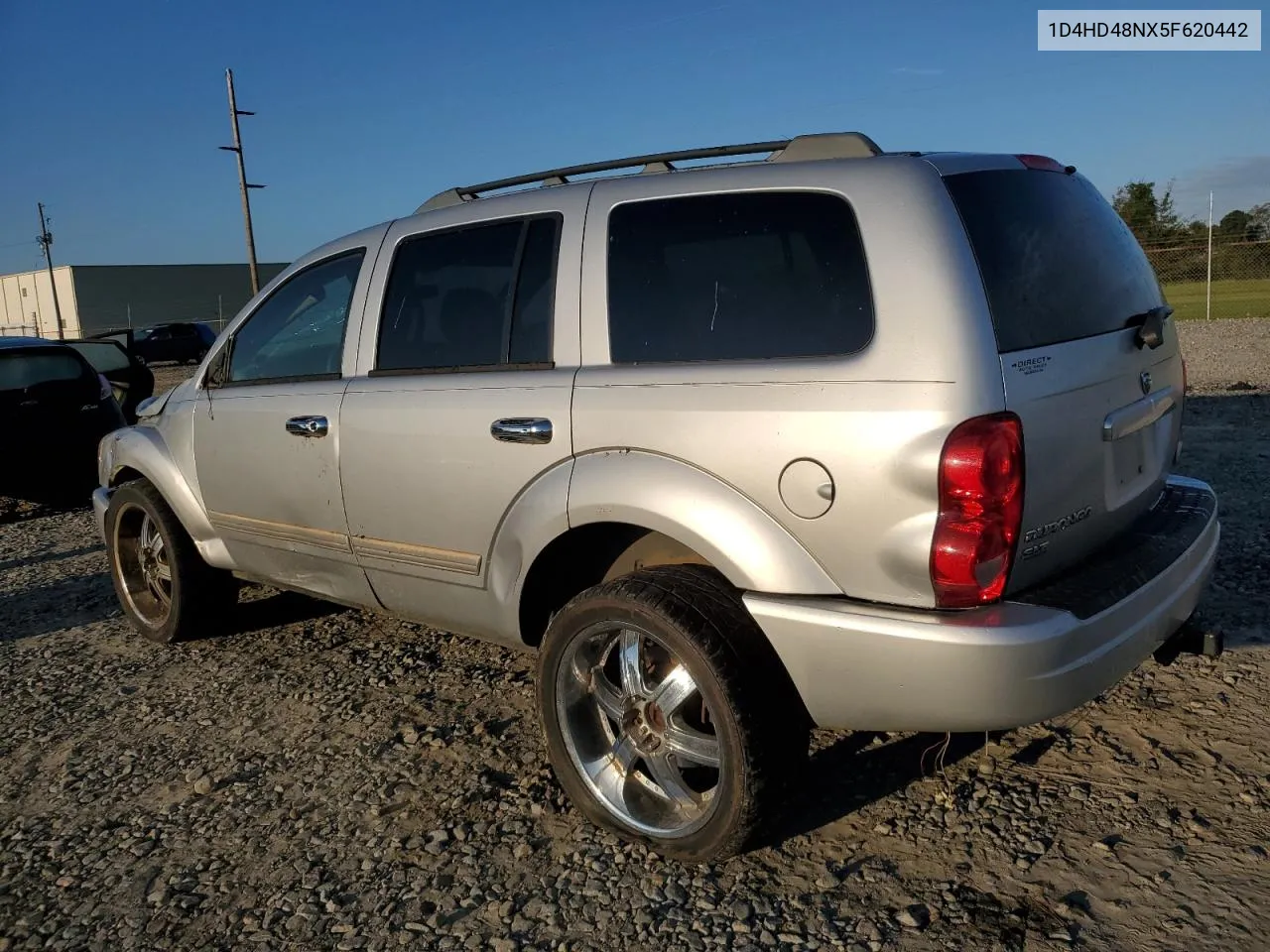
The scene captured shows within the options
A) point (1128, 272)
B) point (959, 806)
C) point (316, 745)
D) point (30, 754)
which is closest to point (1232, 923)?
point (959, 806)

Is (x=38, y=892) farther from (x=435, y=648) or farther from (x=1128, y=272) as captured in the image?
(x=1128, y=272)

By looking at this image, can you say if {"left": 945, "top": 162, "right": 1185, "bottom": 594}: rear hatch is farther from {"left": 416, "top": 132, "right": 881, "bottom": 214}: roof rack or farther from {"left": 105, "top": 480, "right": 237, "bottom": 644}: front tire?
{"left": 105, "top": 480, "right": 237, "bottom": 644}: front tire

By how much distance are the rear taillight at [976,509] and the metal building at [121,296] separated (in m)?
53.3

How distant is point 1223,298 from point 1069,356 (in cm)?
2868

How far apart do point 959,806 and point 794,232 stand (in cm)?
179

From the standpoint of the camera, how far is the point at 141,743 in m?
3.89

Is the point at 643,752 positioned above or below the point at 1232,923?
above

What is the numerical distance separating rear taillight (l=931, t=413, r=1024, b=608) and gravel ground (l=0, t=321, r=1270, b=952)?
2.81 ft

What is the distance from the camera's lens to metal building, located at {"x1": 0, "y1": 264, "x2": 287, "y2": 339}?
52656 mm

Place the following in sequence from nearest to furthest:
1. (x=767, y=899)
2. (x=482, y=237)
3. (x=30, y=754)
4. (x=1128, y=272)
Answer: (x=767, y=899) < (x=1128, y=272) < (x=482, y=237) < (x=30, y=754)

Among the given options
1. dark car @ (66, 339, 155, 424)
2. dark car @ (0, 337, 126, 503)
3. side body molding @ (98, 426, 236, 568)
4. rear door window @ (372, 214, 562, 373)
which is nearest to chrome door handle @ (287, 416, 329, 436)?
rear door window @ (372, 214, 562, 373)

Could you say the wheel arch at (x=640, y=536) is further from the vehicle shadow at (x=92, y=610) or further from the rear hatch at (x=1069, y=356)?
the vehicle shadow at (x=92, y=610)

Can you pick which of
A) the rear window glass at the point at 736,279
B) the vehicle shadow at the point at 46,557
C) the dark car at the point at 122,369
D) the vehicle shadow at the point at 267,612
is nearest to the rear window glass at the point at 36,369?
the vehicle shadow at the point at 46,557

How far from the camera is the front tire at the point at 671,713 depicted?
8.80 feet
